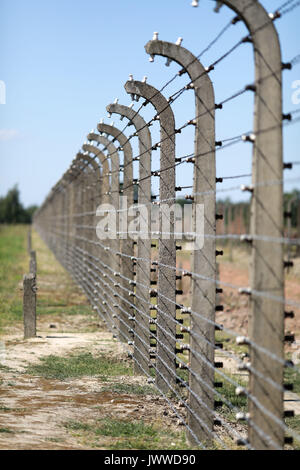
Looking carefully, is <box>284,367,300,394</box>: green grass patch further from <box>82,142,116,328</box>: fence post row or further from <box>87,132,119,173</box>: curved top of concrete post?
<box>87,132,119,173</box>: curved top of concrete post

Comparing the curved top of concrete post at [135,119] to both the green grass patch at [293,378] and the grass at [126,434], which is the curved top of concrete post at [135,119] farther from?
the green grass patch at [293,378]

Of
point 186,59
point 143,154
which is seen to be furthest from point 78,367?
point 186,59

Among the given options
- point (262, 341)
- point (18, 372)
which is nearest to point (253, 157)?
point (262, 341)

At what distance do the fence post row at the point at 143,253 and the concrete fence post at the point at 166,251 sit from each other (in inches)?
33.0

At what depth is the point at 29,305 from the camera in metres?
10.2

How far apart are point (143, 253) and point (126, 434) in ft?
8.81

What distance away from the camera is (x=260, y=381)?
12.7 feet

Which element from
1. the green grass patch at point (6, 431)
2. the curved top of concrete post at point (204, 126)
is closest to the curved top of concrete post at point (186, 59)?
the curved top of concrete post at point (204, 126)

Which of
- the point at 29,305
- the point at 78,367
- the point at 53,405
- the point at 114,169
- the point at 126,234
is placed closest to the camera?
the point at 53,405

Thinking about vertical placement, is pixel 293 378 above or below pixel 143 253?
below

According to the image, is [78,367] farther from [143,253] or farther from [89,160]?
[89,160]

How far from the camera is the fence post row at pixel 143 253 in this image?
7.71 meters
